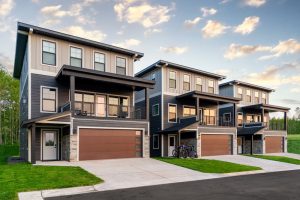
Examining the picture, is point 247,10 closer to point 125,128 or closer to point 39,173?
point 125,128

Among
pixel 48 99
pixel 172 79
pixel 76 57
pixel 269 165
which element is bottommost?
pixel 269 165

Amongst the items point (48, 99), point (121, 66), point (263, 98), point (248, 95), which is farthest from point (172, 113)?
point (263, 98)

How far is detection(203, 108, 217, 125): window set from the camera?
30128 mm

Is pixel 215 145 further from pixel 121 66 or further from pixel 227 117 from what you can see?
pixel 121 66

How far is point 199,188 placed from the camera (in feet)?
39.0

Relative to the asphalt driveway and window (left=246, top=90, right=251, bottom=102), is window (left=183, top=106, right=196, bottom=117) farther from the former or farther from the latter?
the asphalt driveway

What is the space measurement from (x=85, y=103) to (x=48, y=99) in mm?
2819

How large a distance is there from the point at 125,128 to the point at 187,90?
35.5 ft

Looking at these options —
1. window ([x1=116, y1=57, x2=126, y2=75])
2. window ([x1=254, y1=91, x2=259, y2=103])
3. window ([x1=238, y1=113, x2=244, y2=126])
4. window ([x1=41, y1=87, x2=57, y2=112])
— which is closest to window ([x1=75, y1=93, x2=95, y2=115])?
window ([x1=41, y1=87, x2=57, y2=112])

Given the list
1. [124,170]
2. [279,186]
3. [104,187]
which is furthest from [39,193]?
[279,186]

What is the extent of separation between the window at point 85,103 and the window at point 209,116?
13.7m

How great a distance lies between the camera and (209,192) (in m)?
11.0

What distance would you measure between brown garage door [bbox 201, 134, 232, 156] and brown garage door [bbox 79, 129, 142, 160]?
7.96 metres

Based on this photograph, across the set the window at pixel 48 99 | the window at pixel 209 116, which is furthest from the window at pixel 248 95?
the window at pixel 48 99
